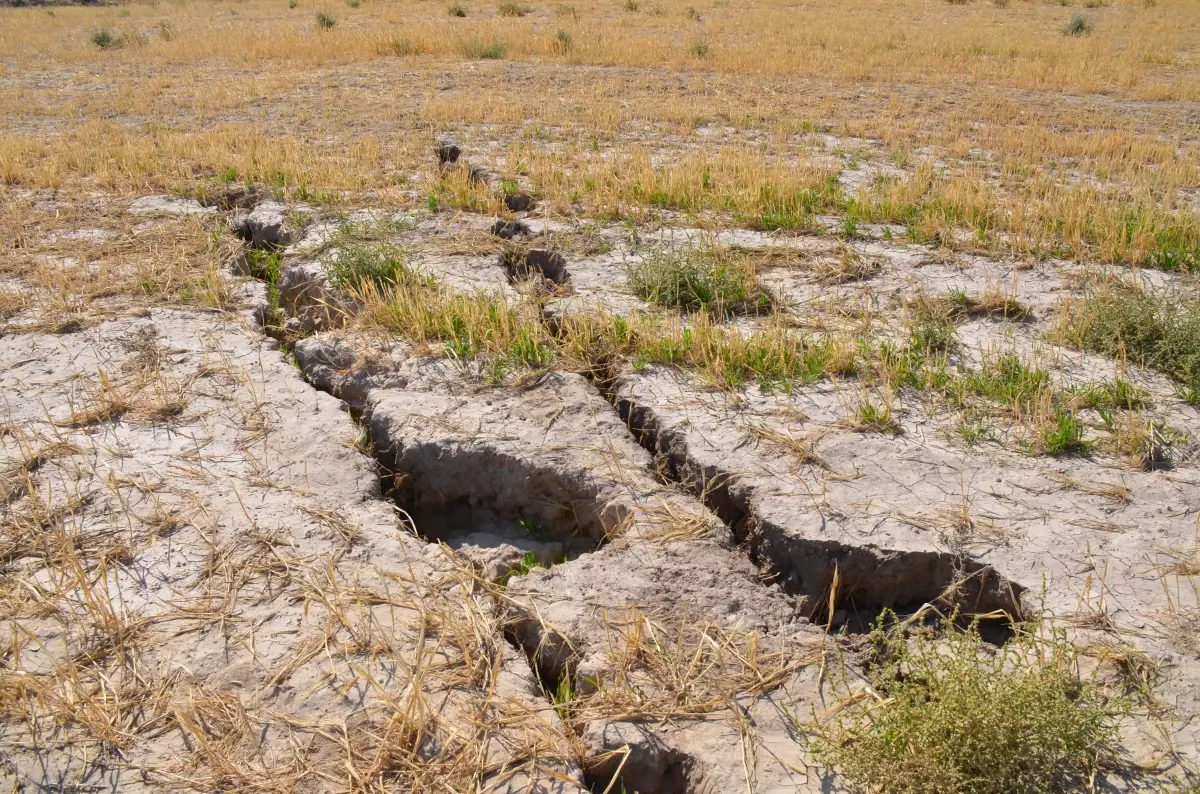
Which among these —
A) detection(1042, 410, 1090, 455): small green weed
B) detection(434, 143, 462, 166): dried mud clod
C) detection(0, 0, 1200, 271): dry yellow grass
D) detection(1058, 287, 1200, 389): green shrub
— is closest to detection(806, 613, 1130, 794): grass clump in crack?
detection(1042, 410, 1090, 455): small green weed

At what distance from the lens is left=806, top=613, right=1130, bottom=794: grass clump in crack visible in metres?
2.50

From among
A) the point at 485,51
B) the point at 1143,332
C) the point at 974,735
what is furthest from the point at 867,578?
the point at 485,51

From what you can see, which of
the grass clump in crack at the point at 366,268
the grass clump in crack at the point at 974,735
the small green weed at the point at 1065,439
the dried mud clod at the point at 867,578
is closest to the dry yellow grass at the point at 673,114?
the grass clump in crack at the point at 366,268

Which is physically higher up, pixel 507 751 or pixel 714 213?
pixel 714 213

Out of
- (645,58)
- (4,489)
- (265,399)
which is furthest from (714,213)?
(645,58)

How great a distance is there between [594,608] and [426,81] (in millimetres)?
12069

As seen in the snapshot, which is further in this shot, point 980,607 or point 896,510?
point 896,510

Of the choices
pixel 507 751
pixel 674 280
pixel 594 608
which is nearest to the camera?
pixel 507 751

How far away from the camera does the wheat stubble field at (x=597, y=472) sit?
109 inches

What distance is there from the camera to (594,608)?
3.33 metres

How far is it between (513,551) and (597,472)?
1.68 ft

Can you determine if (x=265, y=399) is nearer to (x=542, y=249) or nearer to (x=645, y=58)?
(x=542, y=249)

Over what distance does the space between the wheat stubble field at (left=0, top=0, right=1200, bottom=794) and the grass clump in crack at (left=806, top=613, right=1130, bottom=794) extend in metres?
0.01

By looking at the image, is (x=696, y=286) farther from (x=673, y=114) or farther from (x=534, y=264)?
(x=673, y=114)
